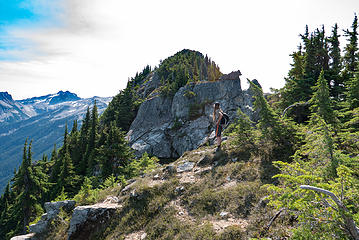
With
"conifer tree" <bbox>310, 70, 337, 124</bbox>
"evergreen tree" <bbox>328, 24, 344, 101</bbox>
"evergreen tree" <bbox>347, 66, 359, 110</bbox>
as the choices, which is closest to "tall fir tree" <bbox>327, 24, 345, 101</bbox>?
"evergreen tree" <bbox>328, 24, 344, 101</bbox>

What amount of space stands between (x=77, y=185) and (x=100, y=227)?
24694 mm

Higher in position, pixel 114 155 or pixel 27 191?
pixel 114 155

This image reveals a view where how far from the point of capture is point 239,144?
10.9m

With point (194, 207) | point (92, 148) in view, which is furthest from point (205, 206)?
point (92, 148)

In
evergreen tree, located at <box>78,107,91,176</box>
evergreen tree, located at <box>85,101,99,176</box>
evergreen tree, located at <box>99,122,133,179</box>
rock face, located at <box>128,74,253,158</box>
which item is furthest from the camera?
rock face, located at <box>128,74,253,158</box>

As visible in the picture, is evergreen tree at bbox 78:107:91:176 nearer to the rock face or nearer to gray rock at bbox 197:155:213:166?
the rock face

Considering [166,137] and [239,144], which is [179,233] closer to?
[239,144]

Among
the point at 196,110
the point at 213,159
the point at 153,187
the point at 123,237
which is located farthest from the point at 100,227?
the point at 196,110

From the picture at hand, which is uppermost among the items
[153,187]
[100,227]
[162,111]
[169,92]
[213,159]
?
[169,92]

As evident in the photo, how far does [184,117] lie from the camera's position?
41625 mm

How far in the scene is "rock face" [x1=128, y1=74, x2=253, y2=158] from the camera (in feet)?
123

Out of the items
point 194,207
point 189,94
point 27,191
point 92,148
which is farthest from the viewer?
point 189,94

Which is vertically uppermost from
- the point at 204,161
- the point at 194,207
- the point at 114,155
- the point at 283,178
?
the point at 283,178

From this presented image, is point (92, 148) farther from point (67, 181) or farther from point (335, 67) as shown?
point (335, 67)
